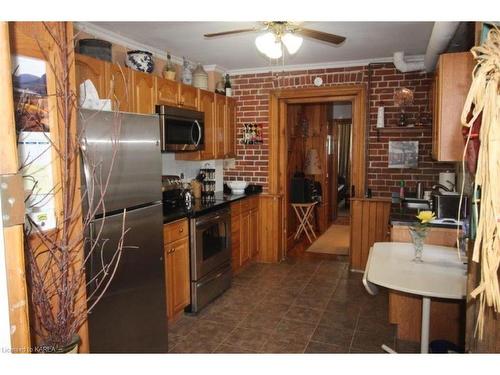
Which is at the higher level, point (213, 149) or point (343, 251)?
point (213, 149)

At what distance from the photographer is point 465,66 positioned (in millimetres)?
2244

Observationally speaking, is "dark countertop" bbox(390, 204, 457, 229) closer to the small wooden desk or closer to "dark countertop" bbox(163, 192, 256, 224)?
"dark countertop" bbox(163, 192, 256, 224)

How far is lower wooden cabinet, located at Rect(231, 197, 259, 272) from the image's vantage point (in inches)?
173

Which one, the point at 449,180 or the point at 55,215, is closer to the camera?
the point at 55,215

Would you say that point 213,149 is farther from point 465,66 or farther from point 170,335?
point 465,66

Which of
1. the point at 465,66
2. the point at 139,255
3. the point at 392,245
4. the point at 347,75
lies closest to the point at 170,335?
the point at 139,255

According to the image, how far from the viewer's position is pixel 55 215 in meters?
1.47

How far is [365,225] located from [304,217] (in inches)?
72.8

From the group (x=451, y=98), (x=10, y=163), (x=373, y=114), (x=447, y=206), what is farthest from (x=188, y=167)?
(x=10, y=163)

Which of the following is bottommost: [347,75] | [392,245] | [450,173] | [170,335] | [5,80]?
[170,335]

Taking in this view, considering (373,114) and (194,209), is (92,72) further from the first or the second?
(373,114)

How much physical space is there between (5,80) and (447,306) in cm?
301
